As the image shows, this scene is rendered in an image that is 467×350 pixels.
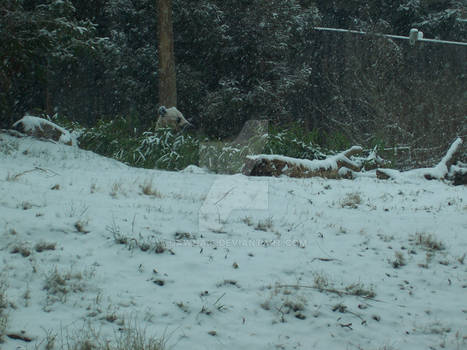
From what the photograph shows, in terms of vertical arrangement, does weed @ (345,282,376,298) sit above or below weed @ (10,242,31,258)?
below

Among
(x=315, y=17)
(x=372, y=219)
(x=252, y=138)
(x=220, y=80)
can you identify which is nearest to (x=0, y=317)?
(x=372, y=219)

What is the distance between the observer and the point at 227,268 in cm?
384

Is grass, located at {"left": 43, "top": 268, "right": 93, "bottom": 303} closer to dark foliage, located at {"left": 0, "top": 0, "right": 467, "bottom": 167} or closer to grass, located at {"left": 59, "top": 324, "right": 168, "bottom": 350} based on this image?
grass, located at {"left": 59, "top": 324, "right": 168, "bottom": 350}

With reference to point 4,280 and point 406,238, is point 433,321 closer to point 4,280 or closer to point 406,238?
point 406,238

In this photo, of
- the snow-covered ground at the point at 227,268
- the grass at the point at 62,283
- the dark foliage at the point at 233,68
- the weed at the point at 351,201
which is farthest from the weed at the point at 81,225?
the dark foliage at the point at 233,68

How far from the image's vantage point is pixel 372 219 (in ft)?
18.5

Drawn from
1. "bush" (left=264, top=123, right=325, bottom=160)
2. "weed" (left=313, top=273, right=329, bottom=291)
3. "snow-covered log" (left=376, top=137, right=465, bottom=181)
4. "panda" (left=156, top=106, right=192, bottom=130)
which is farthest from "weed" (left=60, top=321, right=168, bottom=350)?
"panda" (left=156, top=106, right=192, bottom=130)

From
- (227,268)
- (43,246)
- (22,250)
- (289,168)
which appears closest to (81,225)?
(43,246)

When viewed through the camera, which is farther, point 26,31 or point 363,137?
point 363,137

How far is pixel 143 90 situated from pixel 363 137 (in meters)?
8.64

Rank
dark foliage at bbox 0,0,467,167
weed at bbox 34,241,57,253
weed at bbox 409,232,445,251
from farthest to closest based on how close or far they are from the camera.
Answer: dark foliage at bbox 0,0,467,167, weed at bbox 409,232,445,251, weed at bbox 34,241,57,253

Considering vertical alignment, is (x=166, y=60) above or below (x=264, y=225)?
above

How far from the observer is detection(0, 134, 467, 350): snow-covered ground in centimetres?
298

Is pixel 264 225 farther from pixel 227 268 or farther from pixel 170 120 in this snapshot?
pixel 170 120
